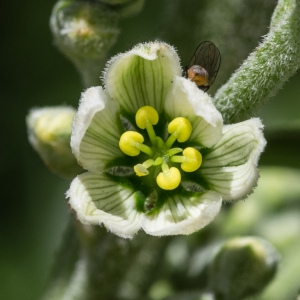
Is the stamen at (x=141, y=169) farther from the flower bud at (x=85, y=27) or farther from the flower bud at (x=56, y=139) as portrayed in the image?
the flower bud at (x=85, y=27)

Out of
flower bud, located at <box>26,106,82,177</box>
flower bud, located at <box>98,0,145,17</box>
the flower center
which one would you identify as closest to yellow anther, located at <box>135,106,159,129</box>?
the flower center

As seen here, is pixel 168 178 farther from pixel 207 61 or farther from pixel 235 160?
pixel 207 61

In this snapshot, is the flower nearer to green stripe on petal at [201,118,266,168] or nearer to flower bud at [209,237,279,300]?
green stripe on petal at [201,118,266,168]

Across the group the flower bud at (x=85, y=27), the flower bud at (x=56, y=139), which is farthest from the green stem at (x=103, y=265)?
the flower bud at (x=85, y=27)

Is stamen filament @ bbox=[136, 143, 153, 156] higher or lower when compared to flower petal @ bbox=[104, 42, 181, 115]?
lower

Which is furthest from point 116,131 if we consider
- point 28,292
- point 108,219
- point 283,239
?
point 28,292

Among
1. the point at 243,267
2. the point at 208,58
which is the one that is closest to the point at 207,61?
the point at 208,58
